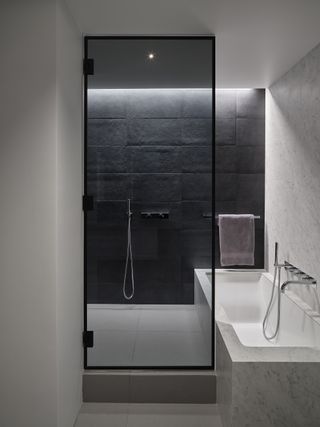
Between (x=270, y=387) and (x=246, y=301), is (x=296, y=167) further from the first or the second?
(x=270, y=387)

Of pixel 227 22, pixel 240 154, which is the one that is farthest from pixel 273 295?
pixel 227 22

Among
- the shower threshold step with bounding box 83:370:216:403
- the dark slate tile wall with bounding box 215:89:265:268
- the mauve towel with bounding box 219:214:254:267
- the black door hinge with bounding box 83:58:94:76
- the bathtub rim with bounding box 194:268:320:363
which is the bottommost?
the shower threshold step with bounding box 83:370:216:403

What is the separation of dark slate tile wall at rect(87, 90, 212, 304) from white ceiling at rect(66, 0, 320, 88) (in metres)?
0.41

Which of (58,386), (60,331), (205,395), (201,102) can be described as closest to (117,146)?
(201,102)

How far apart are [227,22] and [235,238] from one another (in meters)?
2.17

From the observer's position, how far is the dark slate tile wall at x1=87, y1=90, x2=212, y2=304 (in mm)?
3129

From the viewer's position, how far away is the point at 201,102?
3148 mm

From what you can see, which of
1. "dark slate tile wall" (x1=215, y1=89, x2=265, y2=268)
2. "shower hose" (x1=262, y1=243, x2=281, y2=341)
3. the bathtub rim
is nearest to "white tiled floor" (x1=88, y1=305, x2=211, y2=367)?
the bathtub rim

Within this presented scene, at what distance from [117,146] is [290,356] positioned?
1.69 meters

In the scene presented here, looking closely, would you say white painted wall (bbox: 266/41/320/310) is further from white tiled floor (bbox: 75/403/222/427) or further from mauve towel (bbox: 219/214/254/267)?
white tiled floor (bbox: 75/403/222/427)

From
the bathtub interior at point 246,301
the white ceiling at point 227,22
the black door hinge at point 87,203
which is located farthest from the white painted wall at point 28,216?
the bathtub interior at point 246,301

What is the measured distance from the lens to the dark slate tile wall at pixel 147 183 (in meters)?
3.13

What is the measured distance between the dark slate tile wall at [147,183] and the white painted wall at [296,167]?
86cm

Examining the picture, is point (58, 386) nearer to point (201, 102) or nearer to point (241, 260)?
point (201, 102)
